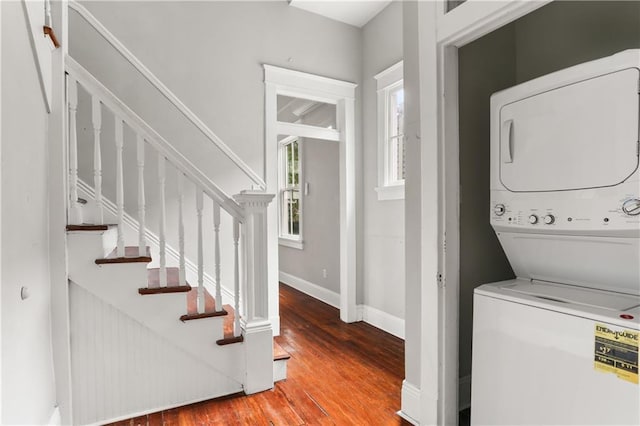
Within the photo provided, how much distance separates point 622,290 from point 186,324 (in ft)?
6.99

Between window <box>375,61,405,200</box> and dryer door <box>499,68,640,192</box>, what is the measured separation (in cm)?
169

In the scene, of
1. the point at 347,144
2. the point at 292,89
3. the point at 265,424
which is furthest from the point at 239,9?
the point at 265,424

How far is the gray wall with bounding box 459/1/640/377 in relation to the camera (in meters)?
1.90

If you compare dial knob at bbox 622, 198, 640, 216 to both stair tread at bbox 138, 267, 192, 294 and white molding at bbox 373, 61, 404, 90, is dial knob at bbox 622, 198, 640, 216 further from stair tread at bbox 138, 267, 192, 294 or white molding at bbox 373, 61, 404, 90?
white molding at bbox 373, 61, 404, 90

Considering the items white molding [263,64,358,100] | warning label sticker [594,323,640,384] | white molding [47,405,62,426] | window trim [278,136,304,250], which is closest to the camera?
warning label sticker [594,323,640,384]

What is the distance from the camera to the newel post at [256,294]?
7.09 ft

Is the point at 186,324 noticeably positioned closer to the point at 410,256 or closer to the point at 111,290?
the point at 111,290

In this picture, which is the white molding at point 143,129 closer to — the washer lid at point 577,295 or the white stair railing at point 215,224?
the white stair railing at point 215,224

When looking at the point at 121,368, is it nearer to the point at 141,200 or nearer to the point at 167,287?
the point at 167,287

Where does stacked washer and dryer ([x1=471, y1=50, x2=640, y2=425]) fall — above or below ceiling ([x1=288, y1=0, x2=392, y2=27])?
below

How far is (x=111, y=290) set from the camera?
6.15 feet

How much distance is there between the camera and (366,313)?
3598 mm

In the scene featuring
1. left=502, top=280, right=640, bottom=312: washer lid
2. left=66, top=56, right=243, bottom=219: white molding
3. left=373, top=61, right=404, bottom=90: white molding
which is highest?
left=373, top=61, right=404, bottom=90: white molding

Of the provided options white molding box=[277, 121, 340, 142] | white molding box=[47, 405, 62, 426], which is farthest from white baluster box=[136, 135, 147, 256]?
white molding box=[277, 121, 340, 142]
